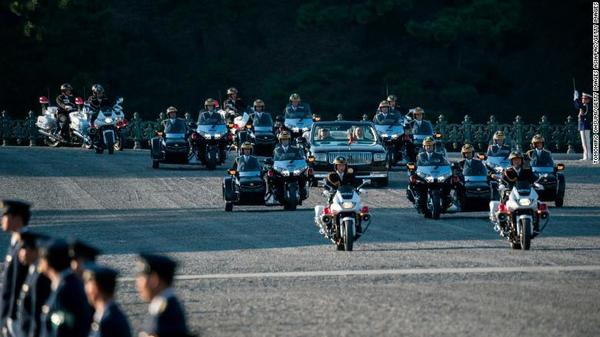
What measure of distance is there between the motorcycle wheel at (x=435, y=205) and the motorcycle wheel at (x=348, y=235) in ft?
21.4

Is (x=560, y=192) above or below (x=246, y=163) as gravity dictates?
below

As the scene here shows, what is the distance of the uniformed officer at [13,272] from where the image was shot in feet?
44.7

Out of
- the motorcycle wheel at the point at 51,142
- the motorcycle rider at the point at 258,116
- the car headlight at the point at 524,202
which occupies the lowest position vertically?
the motorcycle wheel at the point at 51,142

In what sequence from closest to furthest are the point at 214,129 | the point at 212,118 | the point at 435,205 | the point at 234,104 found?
the point at 435,205 < the point at 214,129 < the point at 212,118 < the point at 234,104

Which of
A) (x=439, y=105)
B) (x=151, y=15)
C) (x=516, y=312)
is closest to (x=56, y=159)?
(x=439, y=105)

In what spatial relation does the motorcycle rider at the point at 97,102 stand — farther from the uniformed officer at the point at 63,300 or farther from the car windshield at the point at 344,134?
the uniformed officer at the point at 63,300

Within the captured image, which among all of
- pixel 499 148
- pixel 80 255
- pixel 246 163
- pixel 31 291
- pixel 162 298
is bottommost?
pixel 246 163

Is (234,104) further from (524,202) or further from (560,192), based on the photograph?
(524,202)

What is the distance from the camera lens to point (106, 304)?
11031mm

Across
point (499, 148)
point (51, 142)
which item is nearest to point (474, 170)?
point (499, 148)

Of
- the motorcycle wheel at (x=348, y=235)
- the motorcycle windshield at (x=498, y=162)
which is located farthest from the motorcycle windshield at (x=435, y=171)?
the motorcycle wheel at (x=348, y=235)

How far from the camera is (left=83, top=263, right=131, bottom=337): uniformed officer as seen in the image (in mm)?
11008

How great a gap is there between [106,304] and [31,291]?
7.09 ft

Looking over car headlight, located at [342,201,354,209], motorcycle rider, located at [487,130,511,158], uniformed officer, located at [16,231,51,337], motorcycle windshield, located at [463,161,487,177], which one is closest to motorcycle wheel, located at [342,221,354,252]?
car headlight, located at [342,201,354,209]
